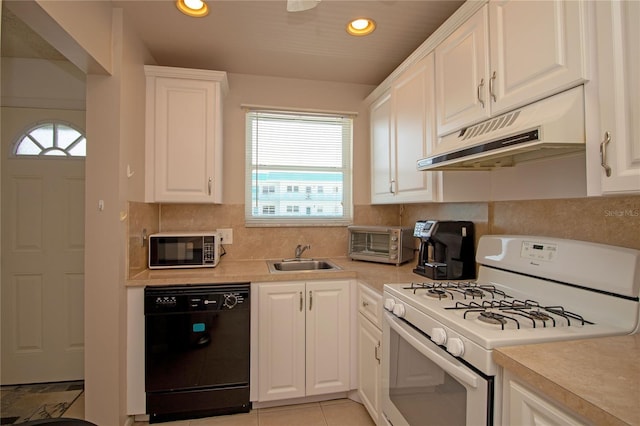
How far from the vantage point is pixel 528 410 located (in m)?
0.84

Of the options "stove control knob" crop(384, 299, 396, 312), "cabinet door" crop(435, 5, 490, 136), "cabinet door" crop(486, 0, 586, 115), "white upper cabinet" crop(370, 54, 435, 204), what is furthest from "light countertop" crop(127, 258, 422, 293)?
"cabinet door" crop(486, 0, 586, 115)

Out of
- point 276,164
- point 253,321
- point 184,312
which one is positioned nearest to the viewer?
point 184,312

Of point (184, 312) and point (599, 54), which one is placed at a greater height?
point (599, 54)

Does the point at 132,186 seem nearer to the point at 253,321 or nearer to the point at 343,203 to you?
the point at 253,321

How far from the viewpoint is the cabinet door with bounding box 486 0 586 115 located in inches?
40.6

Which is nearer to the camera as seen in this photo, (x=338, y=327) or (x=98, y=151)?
(x=98, y=151)

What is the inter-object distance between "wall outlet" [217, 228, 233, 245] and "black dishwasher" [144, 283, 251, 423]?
70 cm

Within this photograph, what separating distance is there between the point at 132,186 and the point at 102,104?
49cm

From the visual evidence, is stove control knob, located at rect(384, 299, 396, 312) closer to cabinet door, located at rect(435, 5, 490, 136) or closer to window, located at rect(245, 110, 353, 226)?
cabinet door, located at rect(435, 5, 490, 136)

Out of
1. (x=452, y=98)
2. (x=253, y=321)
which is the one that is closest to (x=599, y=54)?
(x=452, y=98)

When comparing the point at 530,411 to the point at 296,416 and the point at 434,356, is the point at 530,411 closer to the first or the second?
the point at 434,356

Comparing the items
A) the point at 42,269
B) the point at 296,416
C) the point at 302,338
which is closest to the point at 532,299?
the point at 302,338

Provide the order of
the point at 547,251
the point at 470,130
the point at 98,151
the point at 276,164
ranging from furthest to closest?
the point at 276,164 < the point at 98,151 < the point at 470,130 < the point at 547,251

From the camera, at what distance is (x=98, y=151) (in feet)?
5.81
